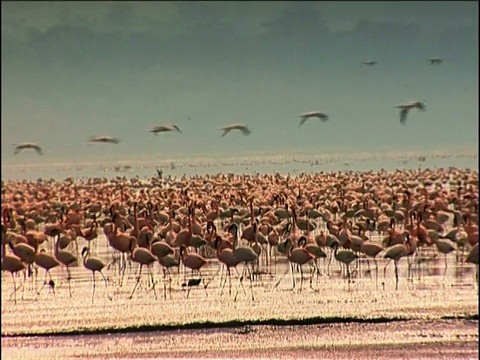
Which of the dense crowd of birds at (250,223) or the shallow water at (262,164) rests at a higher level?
the shallow water at (262,164)

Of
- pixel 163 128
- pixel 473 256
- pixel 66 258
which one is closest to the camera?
pixel 473 256

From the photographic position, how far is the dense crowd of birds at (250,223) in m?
5.16

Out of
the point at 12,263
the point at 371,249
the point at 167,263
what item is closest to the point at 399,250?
the point at 371,249

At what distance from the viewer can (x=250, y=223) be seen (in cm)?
532

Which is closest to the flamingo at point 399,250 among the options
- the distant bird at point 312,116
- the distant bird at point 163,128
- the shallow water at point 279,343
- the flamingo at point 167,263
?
the shallow water at point 279,343

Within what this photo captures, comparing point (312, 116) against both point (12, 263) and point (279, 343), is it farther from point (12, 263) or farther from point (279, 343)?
point (12, 263)

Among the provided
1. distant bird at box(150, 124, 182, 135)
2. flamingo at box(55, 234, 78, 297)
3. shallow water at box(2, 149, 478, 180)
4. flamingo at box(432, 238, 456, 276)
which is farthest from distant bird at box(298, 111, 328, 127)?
flamingo at box(55, 234, 78, 297)

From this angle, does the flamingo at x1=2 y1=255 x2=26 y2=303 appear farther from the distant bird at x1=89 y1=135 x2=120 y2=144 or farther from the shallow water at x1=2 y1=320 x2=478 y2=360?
the distant bird at x1=89 y1=135 x2=120 y2=144

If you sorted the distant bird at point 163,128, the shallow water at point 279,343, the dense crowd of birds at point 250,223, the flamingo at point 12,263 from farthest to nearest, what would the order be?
the dense crowd of birds at point 250,223, the flamingo at point 12,263, the distant bird at point 163,128, the shallow water at point 279,343

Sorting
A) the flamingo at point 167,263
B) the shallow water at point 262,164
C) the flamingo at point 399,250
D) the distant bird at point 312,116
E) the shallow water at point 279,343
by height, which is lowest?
the shallow water at point 279,343

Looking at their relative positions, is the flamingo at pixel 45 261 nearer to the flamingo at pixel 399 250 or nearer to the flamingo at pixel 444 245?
the flamingo at pixel 399 250

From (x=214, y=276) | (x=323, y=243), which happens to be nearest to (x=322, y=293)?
(x=323, y=243)

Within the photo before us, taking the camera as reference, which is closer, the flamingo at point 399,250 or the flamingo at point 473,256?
the flamingo at point 473,256

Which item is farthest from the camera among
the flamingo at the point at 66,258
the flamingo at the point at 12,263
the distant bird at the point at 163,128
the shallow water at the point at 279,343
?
the flamingo at the point at 66,258
